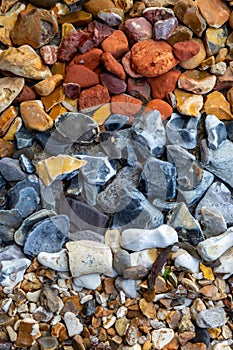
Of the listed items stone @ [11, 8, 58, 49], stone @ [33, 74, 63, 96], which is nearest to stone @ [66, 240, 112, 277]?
stone @ [33, 74, 63, 96]

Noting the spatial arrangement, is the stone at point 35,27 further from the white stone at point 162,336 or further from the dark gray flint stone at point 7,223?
the white stone at point 162,336

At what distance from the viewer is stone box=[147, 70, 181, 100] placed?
116 centimetres

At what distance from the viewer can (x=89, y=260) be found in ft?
3.33

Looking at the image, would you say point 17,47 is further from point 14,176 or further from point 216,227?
point 216,227

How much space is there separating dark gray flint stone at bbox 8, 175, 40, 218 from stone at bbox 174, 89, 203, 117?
327 mm

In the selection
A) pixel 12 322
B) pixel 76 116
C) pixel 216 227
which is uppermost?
pixel 76 116

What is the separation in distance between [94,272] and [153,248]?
0.39ft

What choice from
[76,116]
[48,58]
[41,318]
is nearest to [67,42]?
[48,58]

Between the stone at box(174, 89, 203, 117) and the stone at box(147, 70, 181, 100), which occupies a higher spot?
the stone at box(147, 70, 181, 100)

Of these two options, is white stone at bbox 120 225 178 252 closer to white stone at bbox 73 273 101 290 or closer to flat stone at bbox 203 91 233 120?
white stone at bbox 73 273 101 290

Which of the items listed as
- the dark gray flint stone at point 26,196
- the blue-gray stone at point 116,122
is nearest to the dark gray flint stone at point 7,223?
the dark gray flint stone at point 26,196

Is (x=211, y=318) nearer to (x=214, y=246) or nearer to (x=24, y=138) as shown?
(x=214, y=246)

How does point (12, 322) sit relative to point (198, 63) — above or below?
below

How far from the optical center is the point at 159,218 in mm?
1074
